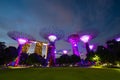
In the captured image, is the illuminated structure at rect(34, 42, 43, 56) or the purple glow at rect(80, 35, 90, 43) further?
the illuminated structure at rect(34, 42, 43, 56)

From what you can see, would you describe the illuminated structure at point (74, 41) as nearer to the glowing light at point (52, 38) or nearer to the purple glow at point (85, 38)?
the purple glow at point (85, 38)

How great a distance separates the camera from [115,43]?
84000 millimetres

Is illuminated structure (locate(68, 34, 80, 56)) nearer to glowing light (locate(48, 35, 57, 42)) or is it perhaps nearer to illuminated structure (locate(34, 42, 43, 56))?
glowing light (locate(48, 35, 57, 42))

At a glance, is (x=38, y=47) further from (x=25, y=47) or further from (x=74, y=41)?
(x=74, y=41)

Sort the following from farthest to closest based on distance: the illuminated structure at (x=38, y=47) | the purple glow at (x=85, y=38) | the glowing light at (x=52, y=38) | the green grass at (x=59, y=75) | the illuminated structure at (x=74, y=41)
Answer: the illuminated structure at (x=38, y=47), the illuminated structure at (x=74, y=41), the purple glow at (x=85, y=38), the glowing light at (x=52, y=38), the green grass at (x=59, y=75)

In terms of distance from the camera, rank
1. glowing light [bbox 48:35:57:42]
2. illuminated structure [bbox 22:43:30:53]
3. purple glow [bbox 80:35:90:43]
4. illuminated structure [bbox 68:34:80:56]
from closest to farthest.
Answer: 1. glowing light [bbox 48:35:57:42]
2. purple glow [bbox 80:35:90:43]
3. illuminated structure [bbox 22:43:30:53]
4. illuminated structure [bbox 68:34:80:56]

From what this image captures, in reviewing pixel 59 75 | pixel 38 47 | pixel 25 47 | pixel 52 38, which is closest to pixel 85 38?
pixel 52 38

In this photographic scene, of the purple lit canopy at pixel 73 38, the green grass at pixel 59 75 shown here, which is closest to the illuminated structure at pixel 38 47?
the purple lit canopy at pixel 73 38

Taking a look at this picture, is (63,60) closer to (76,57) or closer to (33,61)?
(76,57)

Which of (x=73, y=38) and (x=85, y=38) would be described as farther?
(x=73, y=38)

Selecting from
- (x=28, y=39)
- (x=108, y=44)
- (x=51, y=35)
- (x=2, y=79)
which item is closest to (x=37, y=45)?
(x=28, y=39)

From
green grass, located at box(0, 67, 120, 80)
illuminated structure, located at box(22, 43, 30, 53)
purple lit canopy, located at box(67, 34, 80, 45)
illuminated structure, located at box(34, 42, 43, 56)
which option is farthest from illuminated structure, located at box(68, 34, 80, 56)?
green grass, located at box(0, 67, 120, 80)

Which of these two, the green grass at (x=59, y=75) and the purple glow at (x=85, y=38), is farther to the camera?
the purple glow at (x=85, y=38)

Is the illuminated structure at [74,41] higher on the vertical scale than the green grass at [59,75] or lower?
higher
